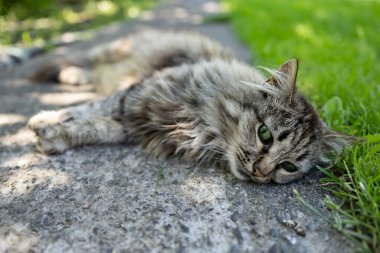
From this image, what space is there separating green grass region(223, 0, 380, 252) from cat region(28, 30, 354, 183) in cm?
26

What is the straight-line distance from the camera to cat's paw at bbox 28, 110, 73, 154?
2123 millimetres

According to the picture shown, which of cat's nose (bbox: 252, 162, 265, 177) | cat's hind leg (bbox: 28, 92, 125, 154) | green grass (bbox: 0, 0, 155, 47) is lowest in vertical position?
cat's nose (bbox: 252, 162, 265, 177)

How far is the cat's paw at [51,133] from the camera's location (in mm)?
2123

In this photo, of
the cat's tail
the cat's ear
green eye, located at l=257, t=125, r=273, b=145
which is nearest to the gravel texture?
green eye, located at l=257, t=125, r=273, b=145

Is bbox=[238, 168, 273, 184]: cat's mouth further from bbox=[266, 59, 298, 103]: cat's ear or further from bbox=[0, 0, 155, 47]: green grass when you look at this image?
bbox=[0, 0, 155, 47]: green grass

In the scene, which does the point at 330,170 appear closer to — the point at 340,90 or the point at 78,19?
the point at 340,90

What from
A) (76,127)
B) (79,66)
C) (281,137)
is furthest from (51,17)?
(281,137)

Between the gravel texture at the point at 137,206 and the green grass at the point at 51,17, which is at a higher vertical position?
the green grass at the point at 51,17

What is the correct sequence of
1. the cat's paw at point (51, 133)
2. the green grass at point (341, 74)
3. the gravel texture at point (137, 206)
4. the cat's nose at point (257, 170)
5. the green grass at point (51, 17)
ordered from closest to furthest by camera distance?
the gravel texture at point (137, 206), the green grass at point (341, 74), the cat's nose at point (257, 170), the cat's paw at point (51, 133), the green grass at point (51, 17)

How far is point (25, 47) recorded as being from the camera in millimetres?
4492

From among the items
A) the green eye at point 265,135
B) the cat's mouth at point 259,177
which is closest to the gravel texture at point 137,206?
the cat's mouth at point 259,177

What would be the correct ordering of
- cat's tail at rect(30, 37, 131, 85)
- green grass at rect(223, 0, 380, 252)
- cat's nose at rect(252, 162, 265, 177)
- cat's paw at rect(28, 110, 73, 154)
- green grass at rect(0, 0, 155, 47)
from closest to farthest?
green grass at rect(223, 0, 380, 252) < cat's nose at rect(252, 162, 265, 177) < cat's paw at rect(28, 110, 73, 154) < cat's tail at rect(30, 37, 131, 85) < green grass at rect(0, 0, 155, 47)

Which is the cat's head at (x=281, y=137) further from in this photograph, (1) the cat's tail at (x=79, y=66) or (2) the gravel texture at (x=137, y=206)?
(1) the cat's tail at (x=79, y=66)

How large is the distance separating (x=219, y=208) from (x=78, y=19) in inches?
266
